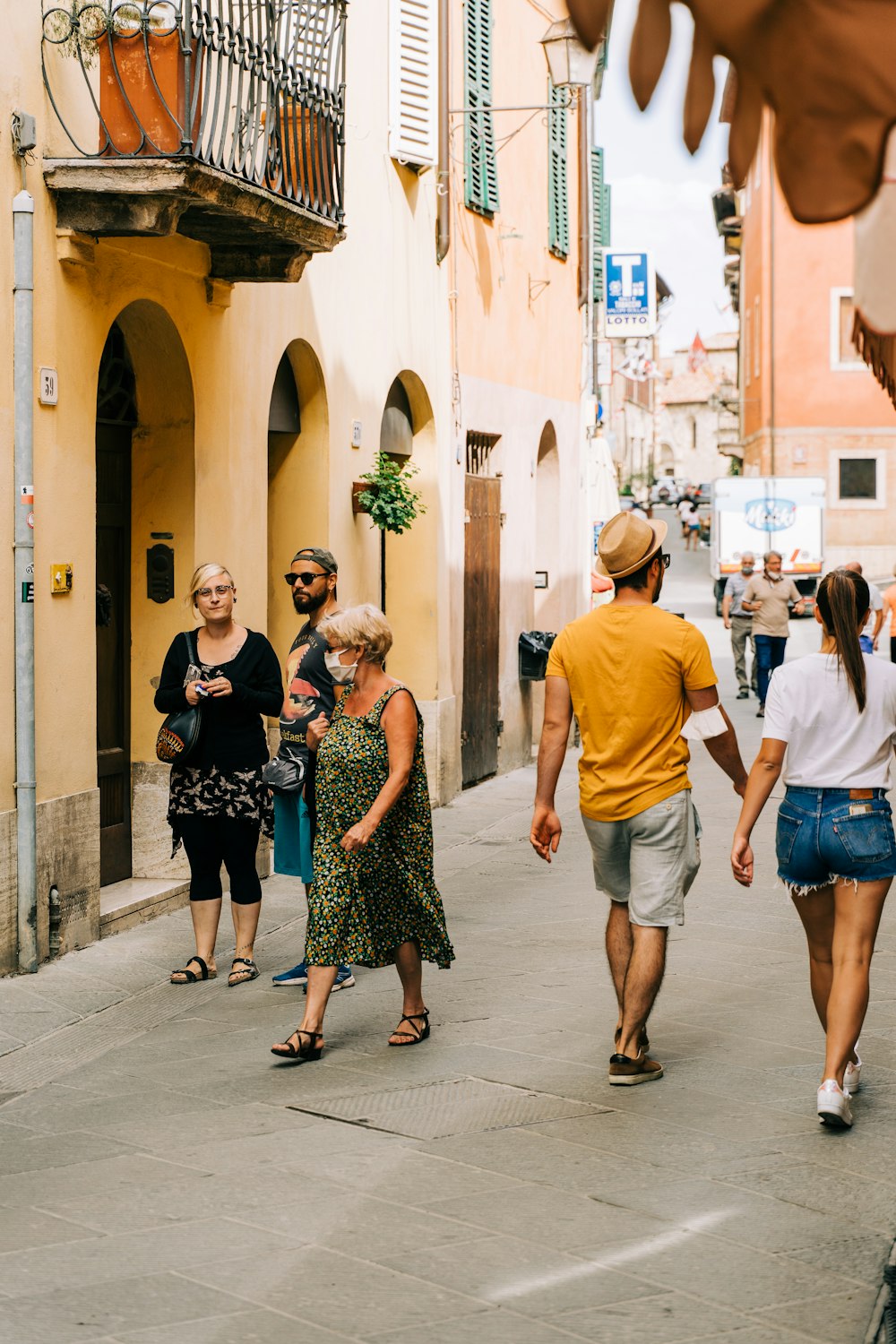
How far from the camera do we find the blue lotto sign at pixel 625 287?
78.8ft

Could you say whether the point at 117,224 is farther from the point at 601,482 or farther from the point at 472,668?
the point at 601,482

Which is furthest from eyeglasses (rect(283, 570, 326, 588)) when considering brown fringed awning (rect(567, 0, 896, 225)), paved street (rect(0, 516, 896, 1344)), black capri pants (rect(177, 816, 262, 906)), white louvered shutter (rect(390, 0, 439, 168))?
white louvered shutter (rect(390, 0, 439, 168))

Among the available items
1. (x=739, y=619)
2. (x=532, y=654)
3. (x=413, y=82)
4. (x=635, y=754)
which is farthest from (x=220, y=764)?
(x=739, y=619)

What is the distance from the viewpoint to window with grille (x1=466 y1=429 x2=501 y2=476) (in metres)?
15.5

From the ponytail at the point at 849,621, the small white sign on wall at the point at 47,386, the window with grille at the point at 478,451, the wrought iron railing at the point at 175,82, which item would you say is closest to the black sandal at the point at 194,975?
the small white sign on wall at the point at 47,386

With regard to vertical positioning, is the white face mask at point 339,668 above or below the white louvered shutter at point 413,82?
below

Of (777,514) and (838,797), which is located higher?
(777,514)

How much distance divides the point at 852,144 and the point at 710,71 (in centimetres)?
23

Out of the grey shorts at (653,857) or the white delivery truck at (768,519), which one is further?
the white delivery truck at (768,519)

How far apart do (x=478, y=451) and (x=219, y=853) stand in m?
8.50

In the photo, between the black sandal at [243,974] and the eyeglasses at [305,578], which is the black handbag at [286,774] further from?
the black sandal at [243,974]

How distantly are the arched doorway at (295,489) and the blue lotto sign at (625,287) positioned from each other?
A: 13.0 metres

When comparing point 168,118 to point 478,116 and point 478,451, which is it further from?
point 478,451

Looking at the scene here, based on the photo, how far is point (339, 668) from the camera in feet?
22.5
